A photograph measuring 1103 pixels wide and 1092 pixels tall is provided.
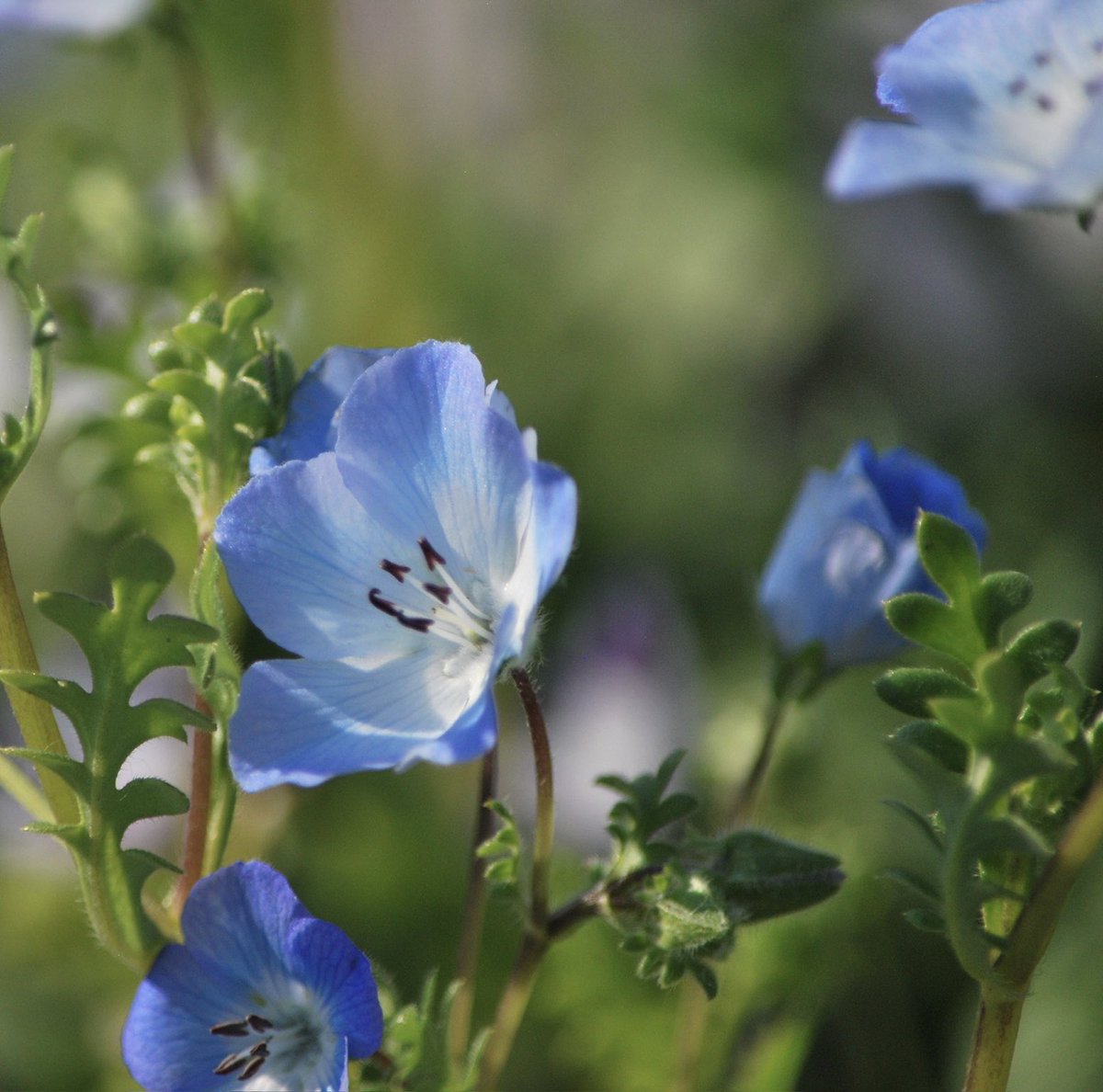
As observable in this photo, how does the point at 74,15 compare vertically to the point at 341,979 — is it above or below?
above

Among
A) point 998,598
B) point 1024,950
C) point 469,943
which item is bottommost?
point 469,943

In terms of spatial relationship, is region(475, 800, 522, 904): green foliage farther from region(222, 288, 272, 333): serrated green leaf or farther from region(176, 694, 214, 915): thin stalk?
region(222, 288, 272, 333): serrated green leaf

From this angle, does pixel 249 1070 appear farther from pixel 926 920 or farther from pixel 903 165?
pixel 903 165

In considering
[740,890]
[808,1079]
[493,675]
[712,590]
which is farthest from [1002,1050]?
[712,590]

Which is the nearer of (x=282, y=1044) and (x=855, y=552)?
(x=282, y=1044)

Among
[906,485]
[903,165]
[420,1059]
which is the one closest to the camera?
[903,165]

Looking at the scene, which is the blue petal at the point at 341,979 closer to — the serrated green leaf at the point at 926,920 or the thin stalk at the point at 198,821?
the thin stalk at the point at 198,821

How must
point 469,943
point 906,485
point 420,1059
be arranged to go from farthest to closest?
point 906,485, point 469,943, point 420,1059

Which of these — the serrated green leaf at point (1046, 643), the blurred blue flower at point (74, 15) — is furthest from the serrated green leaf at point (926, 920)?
the blurred blue flower at point (74, 15)

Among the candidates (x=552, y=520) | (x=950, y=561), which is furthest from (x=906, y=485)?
(x=552, y=520)
